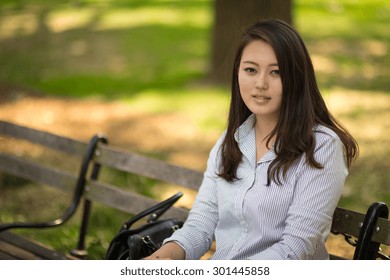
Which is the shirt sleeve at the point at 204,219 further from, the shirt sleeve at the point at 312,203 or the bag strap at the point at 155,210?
the shirt sleeve at the point at 312,203

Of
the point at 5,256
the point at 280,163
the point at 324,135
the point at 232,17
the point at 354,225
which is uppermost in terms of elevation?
the point at 232,17

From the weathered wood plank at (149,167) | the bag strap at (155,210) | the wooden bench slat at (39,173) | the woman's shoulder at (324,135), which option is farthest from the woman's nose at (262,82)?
the wooden bench slat at (39,173)

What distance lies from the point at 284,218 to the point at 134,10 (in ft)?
51.0

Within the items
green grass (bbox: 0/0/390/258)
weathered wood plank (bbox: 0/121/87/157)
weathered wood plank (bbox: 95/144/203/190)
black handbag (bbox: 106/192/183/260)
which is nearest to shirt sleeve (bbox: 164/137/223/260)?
black handbag (bbox: 106/192/183/260)

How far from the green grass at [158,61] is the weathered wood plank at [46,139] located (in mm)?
1114

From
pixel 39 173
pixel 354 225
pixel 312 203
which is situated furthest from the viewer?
pixel 39 173

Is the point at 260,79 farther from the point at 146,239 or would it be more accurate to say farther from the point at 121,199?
the point at 121,199

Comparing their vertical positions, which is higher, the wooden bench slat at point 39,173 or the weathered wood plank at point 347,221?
the weathered wood plank at point 347,221

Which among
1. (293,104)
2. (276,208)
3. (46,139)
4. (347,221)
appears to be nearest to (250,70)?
(293,104)

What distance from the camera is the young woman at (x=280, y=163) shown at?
3.25 m

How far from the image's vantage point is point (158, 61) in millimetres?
14422

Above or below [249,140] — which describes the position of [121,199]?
below

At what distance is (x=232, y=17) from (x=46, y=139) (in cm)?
500
